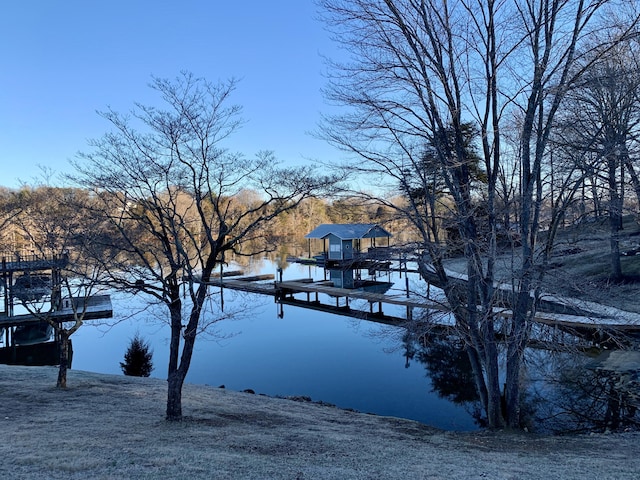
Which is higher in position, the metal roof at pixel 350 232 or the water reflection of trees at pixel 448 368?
the metal roof at pixel 350 232

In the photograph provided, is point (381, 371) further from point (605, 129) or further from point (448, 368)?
point (605, 129)

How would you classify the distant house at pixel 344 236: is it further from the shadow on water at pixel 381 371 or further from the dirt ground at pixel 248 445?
the dirt ground at pixel 248 445

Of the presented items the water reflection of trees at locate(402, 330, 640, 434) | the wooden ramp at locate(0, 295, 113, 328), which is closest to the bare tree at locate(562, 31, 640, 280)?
the water reflection of trees at locate(402, 330, 640, 434)

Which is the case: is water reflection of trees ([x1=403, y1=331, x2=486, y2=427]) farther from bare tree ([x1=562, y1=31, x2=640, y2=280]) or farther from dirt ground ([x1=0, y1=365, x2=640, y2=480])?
bare tree ([x1=562, y1=31, x2=640, y2=280])

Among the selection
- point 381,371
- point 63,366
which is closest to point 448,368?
point 381,371

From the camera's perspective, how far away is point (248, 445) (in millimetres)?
5254

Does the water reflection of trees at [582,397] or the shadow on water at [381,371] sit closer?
the water reflection of trees at [582,397]

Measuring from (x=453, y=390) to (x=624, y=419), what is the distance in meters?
3.83

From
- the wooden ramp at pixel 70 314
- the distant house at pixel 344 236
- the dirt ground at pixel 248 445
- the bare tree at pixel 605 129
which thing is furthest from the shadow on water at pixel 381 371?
the distant house at pixel 344 236

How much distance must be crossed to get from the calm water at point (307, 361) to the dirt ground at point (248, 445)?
8.12 ft

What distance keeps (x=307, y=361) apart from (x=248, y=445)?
388 inches

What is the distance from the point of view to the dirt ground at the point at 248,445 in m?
4.14

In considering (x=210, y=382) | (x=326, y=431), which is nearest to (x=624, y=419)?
(x=326, y=431)

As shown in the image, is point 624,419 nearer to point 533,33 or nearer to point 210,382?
point 533,33
